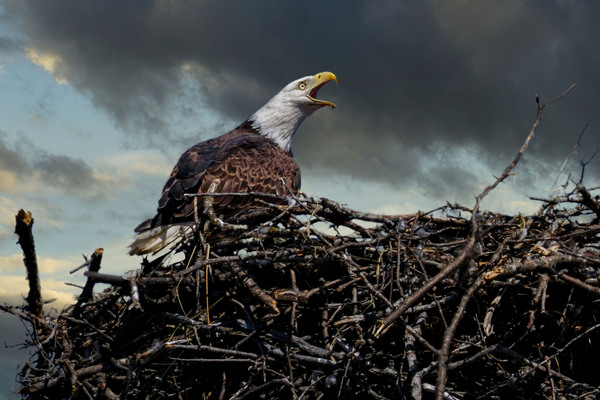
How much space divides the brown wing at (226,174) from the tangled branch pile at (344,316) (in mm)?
754

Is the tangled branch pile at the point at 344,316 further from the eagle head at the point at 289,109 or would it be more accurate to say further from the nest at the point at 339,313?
the eagle head at the point at 289,109

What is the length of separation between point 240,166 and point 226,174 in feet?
0.67

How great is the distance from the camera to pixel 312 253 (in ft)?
14.0

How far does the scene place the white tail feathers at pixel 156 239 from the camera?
529 centimetres

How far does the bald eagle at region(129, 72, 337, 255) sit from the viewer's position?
215 inches

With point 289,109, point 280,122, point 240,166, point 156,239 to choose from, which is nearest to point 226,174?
point 240,166

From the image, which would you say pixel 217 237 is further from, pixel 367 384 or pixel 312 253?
pixel 367 384

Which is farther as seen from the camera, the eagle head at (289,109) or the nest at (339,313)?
the eagle head at (289,109)

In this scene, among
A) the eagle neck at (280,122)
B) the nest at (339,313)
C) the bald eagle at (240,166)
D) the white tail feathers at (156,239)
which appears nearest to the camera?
the nest at (339,313)

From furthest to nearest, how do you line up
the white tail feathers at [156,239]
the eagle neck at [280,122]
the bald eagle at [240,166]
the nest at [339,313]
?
the eagle neck at [280,122] < the bald eagle at [240,166] < the white tail feathers at [156,239] < the nest at [339,313]

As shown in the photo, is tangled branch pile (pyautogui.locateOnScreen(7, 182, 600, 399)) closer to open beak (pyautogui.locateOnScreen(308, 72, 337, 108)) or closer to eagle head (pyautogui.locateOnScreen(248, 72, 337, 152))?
eagle head (pyautogui.locateOnScreen(248, 72, 337, 152))

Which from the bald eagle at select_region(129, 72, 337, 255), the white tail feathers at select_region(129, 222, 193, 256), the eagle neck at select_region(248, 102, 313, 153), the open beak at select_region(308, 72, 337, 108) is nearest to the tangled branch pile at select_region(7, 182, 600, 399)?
the white tail feathers at select_region(129, 222, 193, 256)

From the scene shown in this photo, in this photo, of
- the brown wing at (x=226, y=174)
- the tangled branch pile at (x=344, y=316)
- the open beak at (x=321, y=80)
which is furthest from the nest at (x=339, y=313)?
the open beak at (x=321, y=80)

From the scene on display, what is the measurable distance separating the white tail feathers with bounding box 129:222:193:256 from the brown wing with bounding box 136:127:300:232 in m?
0.09
